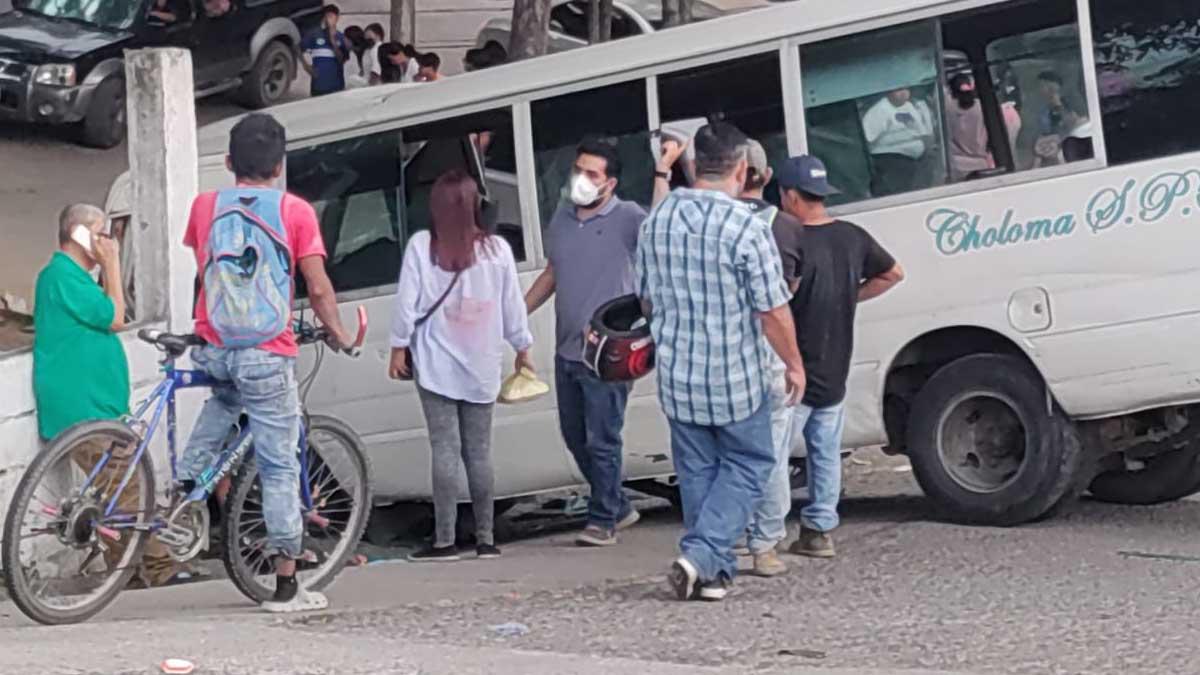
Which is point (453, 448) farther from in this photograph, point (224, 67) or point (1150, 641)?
point (224, 67)

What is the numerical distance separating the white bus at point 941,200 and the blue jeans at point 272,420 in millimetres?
2533

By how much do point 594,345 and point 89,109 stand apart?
40.9 feet

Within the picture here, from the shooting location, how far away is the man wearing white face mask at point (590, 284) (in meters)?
8.52

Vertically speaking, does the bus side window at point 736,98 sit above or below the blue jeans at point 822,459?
above

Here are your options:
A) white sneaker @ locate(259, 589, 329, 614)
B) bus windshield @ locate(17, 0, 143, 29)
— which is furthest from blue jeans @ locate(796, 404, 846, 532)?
bus windshield @ locate(17, 0, 143, 29)

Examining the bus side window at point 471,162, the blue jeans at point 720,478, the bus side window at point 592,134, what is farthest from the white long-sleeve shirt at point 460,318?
the blue jeans at point 720,478

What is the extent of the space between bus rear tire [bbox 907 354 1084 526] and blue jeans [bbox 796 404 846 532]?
25.5 inches

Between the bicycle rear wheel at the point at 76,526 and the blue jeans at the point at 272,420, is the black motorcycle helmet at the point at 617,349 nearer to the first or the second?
the blue jeans at the point at 272,420

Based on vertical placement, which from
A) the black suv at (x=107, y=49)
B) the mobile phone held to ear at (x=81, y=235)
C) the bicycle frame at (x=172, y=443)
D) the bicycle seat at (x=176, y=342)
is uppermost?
the black suv at (x=107, y=49)

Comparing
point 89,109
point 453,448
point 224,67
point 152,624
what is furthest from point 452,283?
point 224,67

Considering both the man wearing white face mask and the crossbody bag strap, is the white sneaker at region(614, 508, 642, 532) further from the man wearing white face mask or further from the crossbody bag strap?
the crossbody bag strap

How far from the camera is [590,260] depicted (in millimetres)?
8617

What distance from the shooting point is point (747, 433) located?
7234 mm

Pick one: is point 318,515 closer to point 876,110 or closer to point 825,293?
point 825,293
